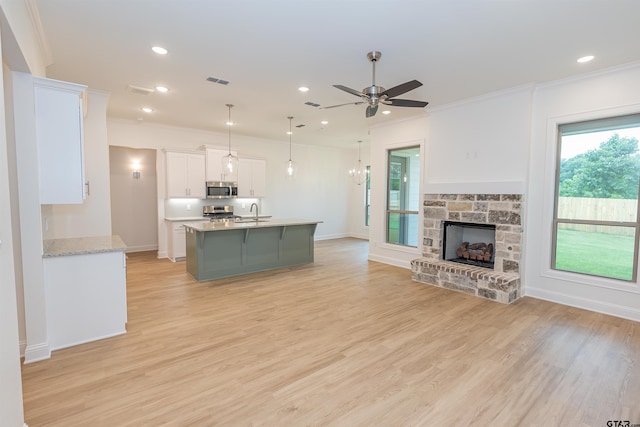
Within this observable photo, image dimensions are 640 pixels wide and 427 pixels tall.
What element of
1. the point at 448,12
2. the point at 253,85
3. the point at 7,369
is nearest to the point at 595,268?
the point at 448,12

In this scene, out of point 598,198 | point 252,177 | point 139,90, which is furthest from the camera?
point 252,177

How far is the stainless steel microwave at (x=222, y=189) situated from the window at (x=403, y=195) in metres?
3.74

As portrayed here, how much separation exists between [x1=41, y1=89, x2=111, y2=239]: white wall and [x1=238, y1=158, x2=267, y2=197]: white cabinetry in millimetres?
3189

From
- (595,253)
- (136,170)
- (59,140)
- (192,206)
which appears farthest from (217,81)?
(595,253)

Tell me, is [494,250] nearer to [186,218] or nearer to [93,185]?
[186,218]

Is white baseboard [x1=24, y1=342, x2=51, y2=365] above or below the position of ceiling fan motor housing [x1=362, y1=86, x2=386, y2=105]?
below

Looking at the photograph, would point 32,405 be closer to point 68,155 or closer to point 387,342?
point 68,155

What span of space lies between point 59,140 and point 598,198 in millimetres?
6120

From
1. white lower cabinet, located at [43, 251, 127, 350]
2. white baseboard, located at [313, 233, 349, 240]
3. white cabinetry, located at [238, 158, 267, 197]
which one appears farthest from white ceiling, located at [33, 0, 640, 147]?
white baseboard, located at [313, 233, 349, 240]

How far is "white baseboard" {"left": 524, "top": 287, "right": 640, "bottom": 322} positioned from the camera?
143 inches

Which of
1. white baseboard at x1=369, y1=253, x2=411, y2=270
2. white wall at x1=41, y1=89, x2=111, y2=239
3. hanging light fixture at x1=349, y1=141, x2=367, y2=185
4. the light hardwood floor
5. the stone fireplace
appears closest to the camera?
the light hardwood floor

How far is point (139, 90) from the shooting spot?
445cm

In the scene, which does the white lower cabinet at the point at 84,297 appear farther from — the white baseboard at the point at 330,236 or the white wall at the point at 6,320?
the white baseboard at the point at 330,236

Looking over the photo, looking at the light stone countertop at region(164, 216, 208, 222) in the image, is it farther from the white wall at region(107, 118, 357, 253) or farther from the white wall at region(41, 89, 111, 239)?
the white wall at region(41, 89, 111, 239)
